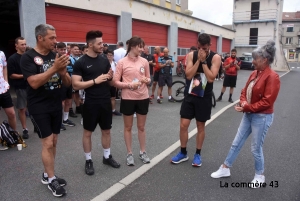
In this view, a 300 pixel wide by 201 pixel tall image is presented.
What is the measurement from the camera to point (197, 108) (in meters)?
3.88

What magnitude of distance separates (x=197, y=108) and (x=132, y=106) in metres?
0.99

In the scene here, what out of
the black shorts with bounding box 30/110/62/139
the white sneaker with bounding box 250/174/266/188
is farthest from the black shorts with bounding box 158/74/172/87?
the black shorts with bounding box 30/110/62/139

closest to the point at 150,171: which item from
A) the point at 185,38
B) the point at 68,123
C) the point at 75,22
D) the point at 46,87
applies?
the point at 46,87

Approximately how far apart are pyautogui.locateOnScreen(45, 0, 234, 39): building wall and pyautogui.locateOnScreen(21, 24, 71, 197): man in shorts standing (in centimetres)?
712

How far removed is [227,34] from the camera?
30.4 m

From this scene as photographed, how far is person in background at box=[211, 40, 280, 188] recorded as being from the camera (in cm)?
311

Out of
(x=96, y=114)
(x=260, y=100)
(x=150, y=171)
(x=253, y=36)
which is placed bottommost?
(x=150, y=171)

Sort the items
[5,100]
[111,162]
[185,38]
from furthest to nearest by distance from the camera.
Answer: [185,38] < [5,100] < [111,162]

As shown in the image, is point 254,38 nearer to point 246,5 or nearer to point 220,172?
point 246,5

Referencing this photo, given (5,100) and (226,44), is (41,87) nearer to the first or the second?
(5,100)

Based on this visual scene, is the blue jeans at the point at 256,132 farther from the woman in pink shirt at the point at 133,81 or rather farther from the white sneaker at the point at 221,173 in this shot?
the woman in pink shirt at the point at 133,81

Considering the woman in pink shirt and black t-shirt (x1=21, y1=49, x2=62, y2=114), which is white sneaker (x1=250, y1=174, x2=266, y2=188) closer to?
the woman in pink shirt

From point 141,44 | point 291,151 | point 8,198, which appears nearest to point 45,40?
point 141,44

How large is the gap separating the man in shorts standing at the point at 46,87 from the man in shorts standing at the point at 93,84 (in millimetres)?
321
